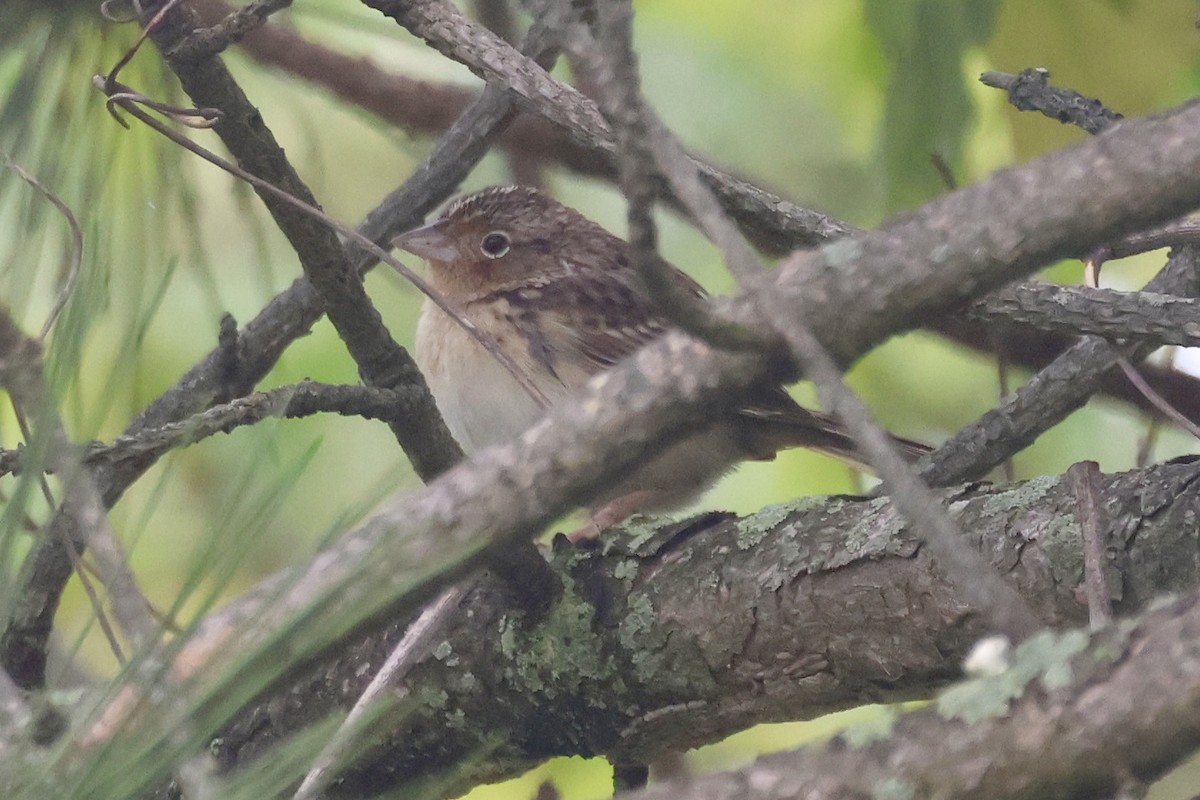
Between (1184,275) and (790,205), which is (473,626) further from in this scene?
(1184,275)

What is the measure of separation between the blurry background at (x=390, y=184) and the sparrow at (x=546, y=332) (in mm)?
257

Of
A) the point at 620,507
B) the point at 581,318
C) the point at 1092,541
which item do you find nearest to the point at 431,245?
the point at 581,318

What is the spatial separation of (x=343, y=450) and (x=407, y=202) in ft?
4.68

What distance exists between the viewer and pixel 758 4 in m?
5.07

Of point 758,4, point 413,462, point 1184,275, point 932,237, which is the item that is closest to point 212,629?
point 932,237

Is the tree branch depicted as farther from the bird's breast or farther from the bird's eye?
the bird's eye

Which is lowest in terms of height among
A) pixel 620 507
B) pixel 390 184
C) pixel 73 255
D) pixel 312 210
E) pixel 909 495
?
pixel 909 495

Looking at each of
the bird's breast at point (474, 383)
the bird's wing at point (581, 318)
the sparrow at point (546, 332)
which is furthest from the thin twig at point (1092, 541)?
the bird's wing at point (581, 318)

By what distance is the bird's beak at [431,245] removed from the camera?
190 inches

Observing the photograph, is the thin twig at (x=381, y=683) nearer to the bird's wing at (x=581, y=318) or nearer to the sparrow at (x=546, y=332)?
the sparrow at (x=546, y=332)

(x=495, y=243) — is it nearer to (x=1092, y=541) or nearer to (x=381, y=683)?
(x=381, y=683)

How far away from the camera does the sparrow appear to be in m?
4.15

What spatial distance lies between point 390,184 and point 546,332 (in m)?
1.33

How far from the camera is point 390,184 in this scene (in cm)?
551
